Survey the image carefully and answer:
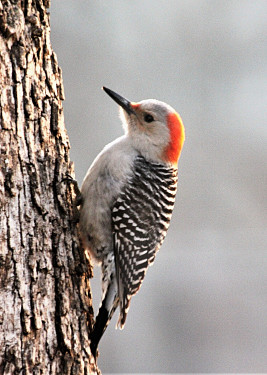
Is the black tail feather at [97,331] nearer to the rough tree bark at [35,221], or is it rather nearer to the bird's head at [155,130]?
the rough tree bark at [35,221]

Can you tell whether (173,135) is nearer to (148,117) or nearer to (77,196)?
(148,117)

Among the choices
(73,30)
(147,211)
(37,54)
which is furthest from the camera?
(73,30)

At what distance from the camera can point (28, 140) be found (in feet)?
9.89

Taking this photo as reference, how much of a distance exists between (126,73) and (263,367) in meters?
4.44

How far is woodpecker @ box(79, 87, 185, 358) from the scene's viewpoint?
357 cm

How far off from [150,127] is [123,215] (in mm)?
835

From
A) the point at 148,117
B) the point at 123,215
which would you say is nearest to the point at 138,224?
the point at 123,215

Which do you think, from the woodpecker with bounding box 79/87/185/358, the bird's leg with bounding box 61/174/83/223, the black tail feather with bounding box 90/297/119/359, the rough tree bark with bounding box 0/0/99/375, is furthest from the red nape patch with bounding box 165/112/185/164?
the black tail feather with bounding box 90/297/119/359

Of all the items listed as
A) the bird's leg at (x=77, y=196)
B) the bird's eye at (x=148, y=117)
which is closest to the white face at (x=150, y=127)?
the bird's eye at (x=148, y=117)

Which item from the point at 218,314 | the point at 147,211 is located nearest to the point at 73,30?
the point at 218,314

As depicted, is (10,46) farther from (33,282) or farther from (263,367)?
(263,367)

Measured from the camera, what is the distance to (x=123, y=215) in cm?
360

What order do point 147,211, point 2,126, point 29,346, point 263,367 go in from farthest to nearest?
point 263,367 → point 147,211 → point 2,126 → point 29,346

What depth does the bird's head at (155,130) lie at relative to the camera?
159 inches
